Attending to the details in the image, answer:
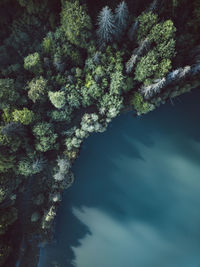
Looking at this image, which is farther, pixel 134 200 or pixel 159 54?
pixel 134 200

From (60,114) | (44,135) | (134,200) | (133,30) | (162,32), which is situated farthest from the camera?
(134,200)

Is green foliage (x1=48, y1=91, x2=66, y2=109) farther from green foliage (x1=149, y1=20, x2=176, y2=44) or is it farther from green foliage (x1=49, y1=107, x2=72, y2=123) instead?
green foliage (x1=149, y1=20, x2=176, y2=44)

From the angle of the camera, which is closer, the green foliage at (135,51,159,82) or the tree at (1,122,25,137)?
the tree at (1,122,25,137)

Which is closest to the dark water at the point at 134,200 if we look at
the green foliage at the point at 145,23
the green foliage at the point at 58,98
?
the green foliage at the point at 58,98

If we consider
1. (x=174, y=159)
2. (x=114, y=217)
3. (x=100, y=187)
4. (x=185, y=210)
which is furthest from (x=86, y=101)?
(x=185, y=210)

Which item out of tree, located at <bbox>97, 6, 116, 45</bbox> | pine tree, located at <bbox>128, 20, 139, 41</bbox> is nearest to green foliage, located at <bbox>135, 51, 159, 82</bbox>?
pine tree, located at <bbox>128, 20, 139, 41</bbox>

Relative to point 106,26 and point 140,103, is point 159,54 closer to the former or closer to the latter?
point 140,103

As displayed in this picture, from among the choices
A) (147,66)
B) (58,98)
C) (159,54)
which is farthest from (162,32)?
(58,98)
